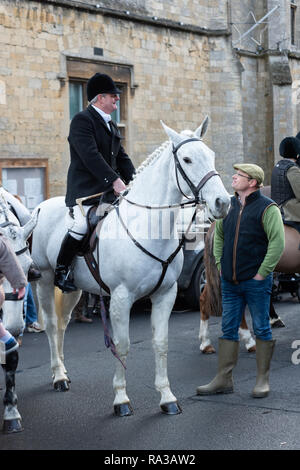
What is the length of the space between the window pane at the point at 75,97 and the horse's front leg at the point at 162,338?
11.1 m

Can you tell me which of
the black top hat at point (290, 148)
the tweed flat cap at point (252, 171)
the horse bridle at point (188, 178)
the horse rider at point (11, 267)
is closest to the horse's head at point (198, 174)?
the horse bridle at point (188, 178)

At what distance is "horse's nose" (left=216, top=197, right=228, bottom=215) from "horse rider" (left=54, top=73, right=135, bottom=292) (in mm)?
1098

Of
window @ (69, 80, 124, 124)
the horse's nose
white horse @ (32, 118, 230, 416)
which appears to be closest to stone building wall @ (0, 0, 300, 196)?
window @ (69, 80, 124, 124)

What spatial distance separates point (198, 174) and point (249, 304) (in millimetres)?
1433

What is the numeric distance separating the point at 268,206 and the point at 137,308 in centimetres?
615

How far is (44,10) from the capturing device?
15336 millimetres

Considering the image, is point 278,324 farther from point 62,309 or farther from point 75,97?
point 75,97

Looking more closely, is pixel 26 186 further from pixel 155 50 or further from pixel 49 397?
pixel 49 397

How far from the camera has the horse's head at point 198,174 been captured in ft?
17.7

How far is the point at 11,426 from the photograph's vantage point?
540cm

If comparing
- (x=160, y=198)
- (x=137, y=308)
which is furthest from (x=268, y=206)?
(x=137, y=308)

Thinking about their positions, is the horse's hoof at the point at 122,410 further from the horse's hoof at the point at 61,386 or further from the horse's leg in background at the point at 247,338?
the horse's leg in background at the point at 247,338

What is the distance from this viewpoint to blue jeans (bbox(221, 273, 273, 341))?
6.20 m
